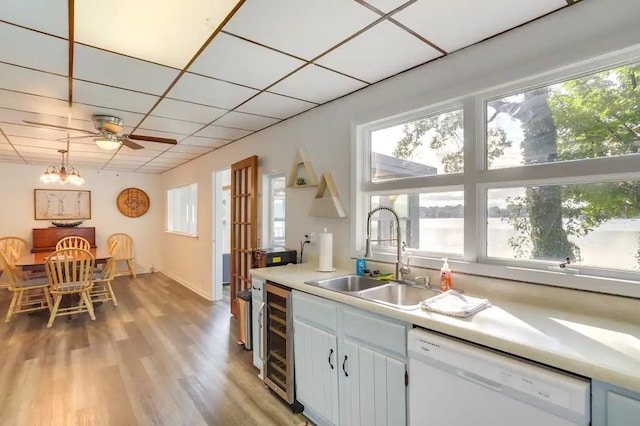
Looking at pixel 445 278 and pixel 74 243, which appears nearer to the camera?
pixel 445 278

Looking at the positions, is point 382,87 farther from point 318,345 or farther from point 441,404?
point 441,404

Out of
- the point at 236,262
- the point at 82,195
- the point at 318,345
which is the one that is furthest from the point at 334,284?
the point at 82,195

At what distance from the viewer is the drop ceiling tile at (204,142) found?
4211mm

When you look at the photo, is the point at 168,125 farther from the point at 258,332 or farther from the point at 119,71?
the point at 258,332

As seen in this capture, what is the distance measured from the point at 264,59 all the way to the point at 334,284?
5.17 ft

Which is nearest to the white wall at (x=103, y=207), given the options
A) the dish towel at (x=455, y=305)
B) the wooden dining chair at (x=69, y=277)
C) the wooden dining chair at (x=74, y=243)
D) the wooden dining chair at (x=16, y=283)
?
the wooden dining chair at (x=74, y=243)

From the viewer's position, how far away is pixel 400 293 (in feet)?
6.88

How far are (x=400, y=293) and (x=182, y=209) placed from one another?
584 cm

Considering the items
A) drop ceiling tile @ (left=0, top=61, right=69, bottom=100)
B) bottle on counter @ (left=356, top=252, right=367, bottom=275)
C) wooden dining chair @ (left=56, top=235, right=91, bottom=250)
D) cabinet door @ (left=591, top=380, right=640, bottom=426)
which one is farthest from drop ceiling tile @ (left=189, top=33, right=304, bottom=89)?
wooden dining chair @ (left=56, top=235, right=91, bottom=250)

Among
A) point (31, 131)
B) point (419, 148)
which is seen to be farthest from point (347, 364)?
point (31, 131)

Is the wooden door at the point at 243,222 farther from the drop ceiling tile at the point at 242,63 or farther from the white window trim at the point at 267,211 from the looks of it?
the drop ceiling tile at the point at 242,63

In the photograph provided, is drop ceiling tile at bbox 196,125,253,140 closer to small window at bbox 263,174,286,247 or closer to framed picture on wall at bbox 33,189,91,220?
small window at bbox 263,174,286,247

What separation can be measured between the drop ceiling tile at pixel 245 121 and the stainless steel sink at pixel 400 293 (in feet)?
6.93

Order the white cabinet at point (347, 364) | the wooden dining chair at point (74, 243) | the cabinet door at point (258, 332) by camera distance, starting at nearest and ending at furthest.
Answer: the white cabinet at point (347, 364)
the cabinet door at point (258, 332)
the wooden dining chair at point (74, 243)
